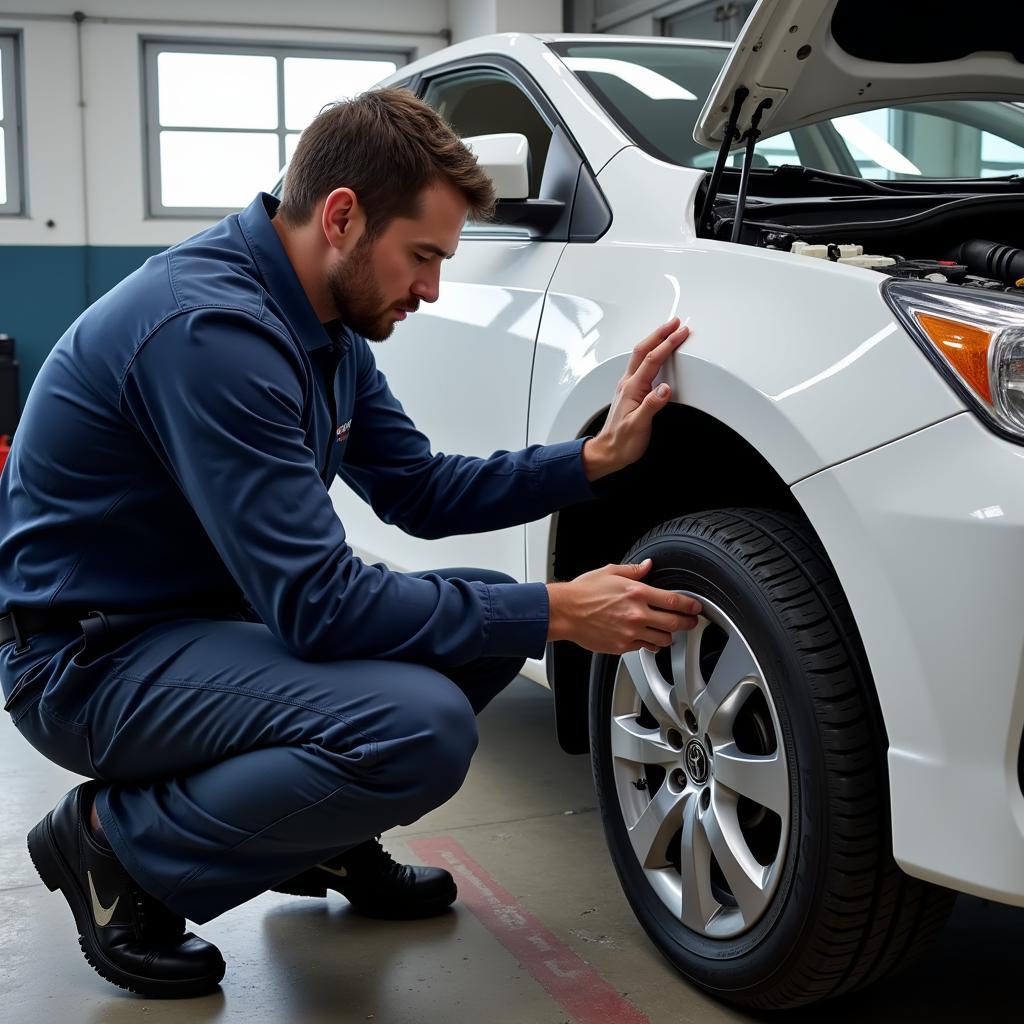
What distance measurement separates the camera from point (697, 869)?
169cm

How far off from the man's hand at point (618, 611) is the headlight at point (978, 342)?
456mm

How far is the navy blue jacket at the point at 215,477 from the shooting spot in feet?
5.20

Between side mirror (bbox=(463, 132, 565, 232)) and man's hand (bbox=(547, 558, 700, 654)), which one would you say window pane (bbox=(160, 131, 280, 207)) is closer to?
side mirror (bbox=(463, 132, 565, 232))

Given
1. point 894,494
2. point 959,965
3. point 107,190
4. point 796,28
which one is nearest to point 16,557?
point 894,494

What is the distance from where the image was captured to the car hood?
180 cm

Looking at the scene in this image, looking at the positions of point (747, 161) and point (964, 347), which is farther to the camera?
point (747, 161)

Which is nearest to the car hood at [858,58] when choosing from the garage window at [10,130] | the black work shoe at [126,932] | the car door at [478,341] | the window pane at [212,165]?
the car door at [478,341]

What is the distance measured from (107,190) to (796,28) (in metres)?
8.40

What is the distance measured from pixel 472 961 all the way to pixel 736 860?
Result: 1.57 feet

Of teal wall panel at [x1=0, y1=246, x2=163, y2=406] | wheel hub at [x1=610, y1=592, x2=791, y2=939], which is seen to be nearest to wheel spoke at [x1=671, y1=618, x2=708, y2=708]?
wheel hub at [x1=610, y1=592, x2=791, y2=939]

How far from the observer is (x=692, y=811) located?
66.8 inches

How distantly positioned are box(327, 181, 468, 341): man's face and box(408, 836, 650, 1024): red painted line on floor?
3.03 feet

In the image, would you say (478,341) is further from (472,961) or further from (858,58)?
(472,961)

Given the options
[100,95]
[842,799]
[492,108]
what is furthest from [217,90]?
[842,799]
